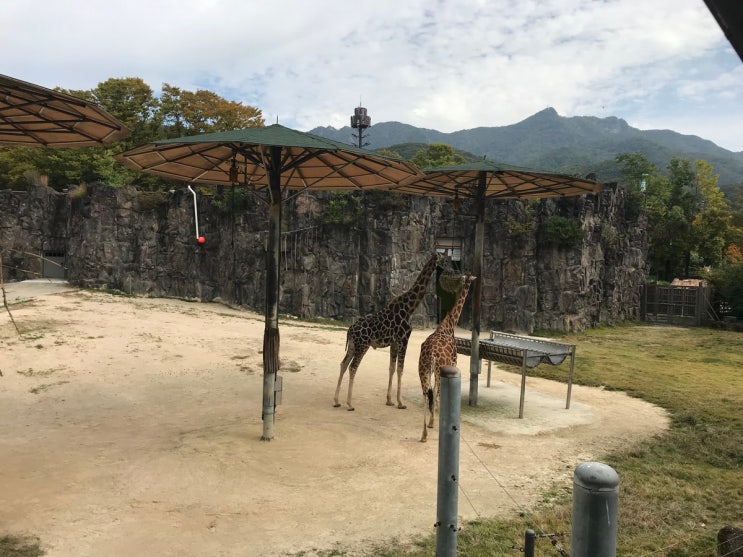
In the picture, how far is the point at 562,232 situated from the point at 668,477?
17.2 m

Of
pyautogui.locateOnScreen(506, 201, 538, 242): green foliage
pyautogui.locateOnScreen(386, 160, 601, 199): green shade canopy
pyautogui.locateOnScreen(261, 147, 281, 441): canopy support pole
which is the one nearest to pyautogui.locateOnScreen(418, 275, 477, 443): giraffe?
pyautogui.locateOnScreen(386, 160, 601, 199): green shade canopy

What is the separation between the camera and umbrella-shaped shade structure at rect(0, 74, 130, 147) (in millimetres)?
4504

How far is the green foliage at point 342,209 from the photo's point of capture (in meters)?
21.7

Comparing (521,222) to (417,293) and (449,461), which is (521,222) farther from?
(449,461)

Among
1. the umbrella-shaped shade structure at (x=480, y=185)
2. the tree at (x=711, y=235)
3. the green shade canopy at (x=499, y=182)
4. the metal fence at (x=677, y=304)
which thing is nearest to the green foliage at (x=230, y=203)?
the green shade canopy at (x=499, y=182)

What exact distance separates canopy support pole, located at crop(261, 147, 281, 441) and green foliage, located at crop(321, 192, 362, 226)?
577 inches

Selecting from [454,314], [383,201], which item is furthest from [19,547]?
[383,201]

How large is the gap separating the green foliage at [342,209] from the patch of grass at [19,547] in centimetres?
1813

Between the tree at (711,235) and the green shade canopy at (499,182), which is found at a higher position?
the tree at (711,235)

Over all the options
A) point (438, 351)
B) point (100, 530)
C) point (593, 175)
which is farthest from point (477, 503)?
point (593, 175)

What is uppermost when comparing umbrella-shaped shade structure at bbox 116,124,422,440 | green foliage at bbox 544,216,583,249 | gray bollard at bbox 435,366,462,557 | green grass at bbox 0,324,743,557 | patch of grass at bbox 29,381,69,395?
green foliage at bbox 544,216,583,249

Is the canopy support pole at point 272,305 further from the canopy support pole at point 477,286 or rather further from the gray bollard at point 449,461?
the gray bollard at point 449,461

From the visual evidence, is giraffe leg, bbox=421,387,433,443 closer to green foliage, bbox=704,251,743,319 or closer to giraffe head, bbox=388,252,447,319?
giraffe head, bbox=388,252,447,319

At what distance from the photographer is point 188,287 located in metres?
23.4
